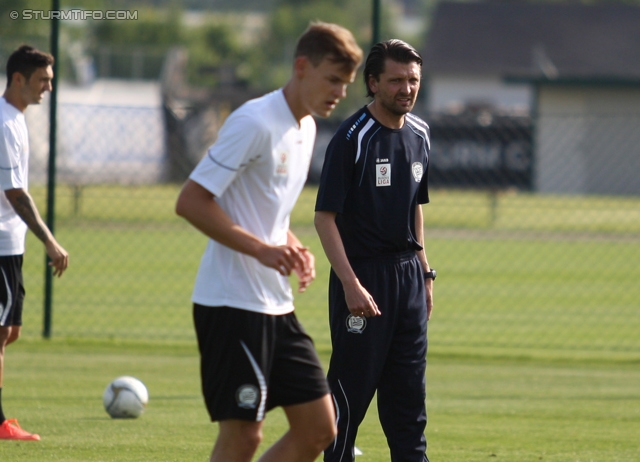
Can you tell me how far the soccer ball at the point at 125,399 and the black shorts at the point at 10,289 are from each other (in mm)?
879

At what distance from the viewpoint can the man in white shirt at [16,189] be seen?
20.5ft

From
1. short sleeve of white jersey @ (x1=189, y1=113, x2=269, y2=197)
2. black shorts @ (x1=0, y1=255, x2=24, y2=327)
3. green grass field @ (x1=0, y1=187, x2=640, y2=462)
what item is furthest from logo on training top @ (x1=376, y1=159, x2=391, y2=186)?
black shorts @ (x1=0, y1=255, x2=24, y2=327)

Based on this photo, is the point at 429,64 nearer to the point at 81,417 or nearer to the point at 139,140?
the point at 139,140

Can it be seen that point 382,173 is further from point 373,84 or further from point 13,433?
point 13,433

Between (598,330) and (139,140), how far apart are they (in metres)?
25.2

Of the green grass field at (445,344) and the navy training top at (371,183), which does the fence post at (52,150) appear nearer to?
the green grass field at (445,344)

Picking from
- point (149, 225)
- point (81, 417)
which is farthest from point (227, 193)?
point (149, 225)

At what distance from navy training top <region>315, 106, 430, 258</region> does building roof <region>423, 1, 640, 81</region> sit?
52782 mm

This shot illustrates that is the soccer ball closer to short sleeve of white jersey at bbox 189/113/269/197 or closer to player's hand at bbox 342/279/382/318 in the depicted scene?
player's hand at bbox 342/279/382/318

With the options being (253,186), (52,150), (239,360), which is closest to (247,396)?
(239,360)

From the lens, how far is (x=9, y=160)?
20.4ft

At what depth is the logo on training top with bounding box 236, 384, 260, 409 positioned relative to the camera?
400 cm

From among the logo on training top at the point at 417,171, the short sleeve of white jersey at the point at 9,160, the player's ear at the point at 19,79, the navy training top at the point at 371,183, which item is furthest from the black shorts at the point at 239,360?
the player's ear at the point at 19,79

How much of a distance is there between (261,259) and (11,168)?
117 inches
